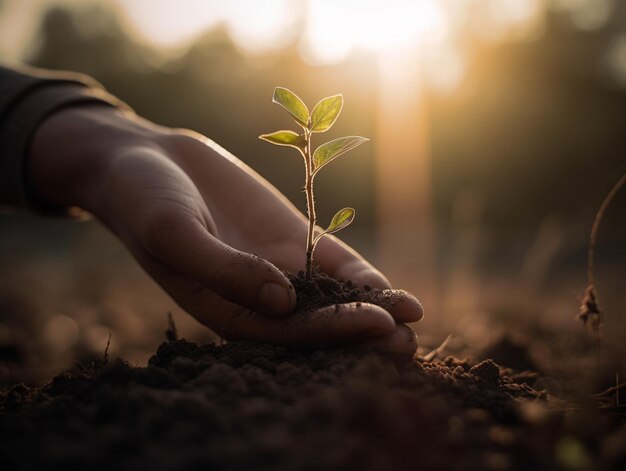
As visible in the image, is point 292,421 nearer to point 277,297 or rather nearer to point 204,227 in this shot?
point 277,297

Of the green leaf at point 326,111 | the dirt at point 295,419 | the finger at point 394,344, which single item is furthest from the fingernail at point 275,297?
the green leaf at point 326,111

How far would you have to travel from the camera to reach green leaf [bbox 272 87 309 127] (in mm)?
1561

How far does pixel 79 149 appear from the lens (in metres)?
2.32

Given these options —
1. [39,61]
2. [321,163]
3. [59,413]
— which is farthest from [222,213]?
[39,61]

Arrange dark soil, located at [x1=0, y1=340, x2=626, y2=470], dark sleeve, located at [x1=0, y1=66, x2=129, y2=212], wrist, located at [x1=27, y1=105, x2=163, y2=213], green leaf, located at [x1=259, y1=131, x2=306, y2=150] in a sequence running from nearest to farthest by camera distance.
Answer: dark soil, located at [x1=0, y1=340, x2=626, y2=470]
green leaf, located at [x1=259, y1=131, x2=306, y2=150]
wrist, located at [x1=27, y1=105, x2=163, y2=213]
dark sleeve, located at [x1=0, y1=66, x2=129, y2=212]

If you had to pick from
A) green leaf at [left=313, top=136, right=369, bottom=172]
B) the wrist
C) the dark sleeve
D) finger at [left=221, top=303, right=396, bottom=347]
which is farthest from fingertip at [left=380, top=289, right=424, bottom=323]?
the dark sleeve

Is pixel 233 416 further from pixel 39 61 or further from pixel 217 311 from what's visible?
pixel 39 61

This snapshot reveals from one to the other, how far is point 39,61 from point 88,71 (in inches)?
97.4

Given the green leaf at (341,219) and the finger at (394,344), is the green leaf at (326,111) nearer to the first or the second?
the green leaf at (341,219)

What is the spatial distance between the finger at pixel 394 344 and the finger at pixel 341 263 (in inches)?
17.8

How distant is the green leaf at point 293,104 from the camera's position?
156cm

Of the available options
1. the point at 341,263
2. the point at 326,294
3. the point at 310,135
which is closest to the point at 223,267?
the point at 326,294

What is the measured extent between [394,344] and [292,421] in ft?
1.67

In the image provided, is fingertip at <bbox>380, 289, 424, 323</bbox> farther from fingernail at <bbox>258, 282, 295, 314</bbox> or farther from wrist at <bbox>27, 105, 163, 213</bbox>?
wrist at <bbox>27, 105, 163, 213</bbox>
